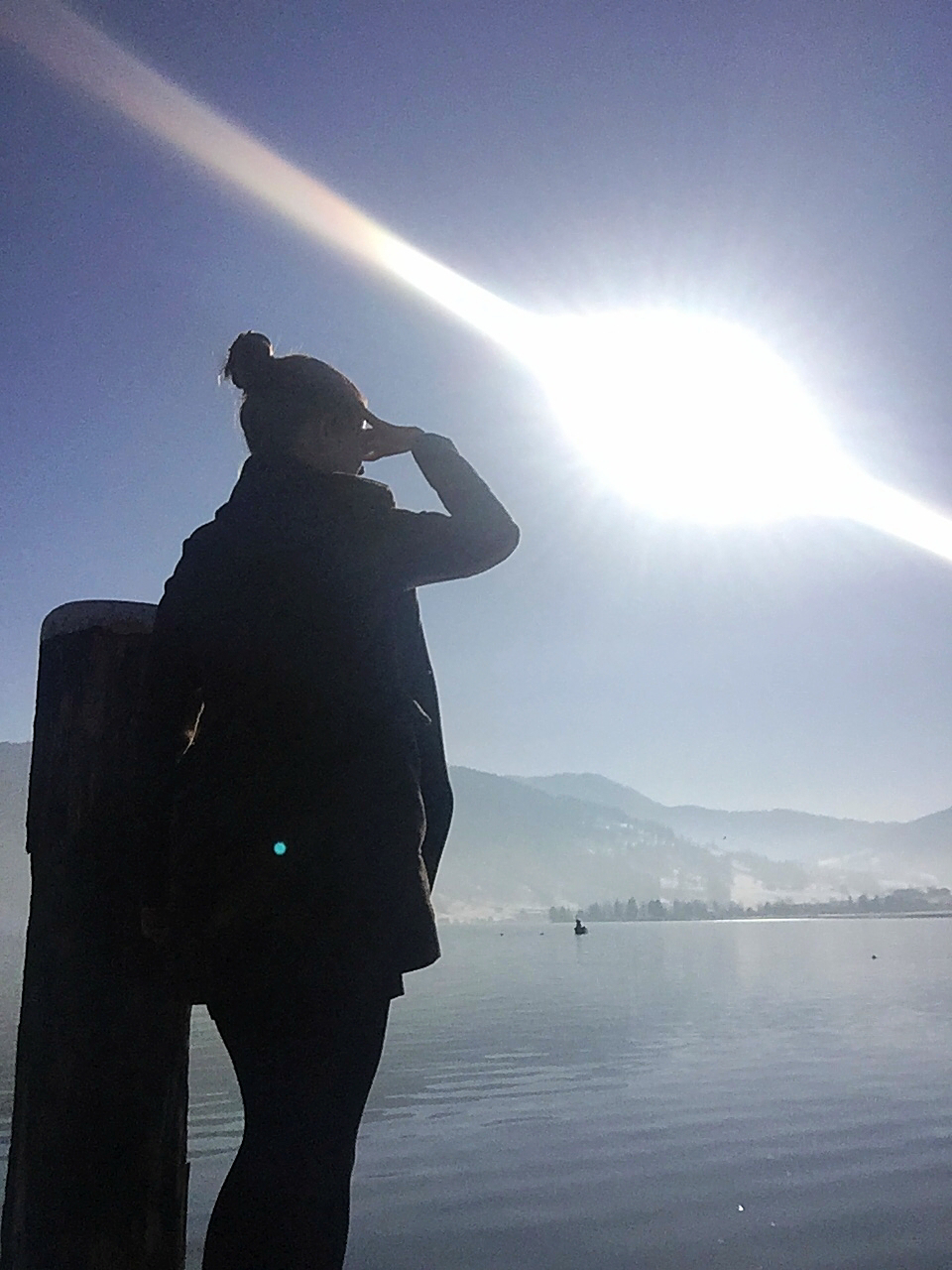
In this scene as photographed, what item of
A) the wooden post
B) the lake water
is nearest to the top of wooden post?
the wooden post

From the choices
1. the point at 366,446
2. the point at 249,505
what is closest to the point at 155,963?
the point at 249,505

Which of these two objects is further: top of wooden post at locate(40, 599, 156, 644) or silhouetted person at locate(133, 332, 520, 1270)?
top of wooden post at locate(40, 599, 156, 644)

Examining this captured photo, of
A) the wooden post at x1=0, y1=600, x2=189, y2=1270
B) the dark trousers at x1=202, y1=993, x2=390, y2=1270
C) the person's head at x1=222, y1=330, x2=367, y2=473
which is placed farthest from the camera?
the person's head at x1=222, y1=330, x2=367, y2=473

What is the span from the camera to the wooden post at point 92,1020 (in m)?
2.22

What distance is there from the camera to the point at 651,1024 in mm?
32219

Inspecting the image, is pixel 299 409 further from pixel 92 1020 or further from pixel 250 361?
pixel 92 1020

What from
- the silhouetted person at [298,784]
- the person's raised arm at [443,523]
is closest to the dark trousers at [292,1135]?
the silhouetted person at [298,784]

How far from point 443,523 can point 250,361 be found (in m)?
0.72

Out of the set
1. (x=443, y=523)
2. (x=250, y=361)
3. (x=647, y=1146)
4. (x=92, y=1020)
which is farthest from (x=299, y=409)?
(x=647, y=1146)

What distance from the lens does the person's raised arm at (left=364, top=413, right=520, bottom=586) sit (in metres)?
2.26

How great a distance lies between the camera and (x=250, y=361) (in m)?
2.49

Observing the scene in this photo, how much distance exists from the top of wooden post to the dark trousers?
1.06m

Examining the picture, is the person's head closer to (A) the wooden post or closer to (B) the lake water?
(A) the wooden post

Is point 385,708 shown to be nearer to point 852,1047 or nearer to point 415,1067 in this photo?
point 415,1067
